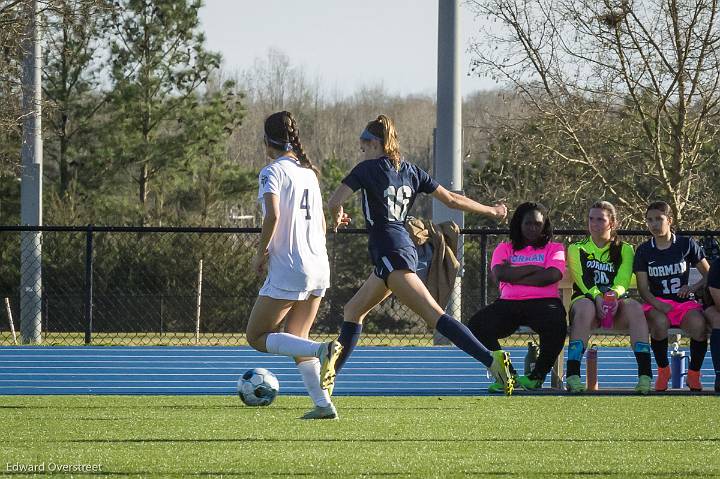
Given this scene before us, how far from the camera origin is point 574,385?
9.62 meters

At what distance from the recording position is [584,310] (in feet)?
31.7

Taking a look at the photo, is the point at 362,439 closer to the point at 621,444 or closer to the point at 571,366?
the point at 621,444

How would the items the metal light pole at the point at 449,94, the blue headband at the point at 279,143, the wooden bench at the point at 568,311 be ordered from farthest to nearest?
the metal light pole at the point at 449,94, the wooden bench at the point at 568,311, the blue headband at the point at 279,143

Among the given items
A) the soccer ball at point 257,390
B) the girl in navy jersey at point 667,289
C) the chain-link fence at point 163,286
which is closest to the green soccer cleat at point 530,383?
the girl in navy jersey at point 667,289

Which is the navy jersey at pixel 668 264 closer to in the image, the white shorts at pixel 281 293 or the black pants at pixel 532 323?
the black pants at pixel 532 323

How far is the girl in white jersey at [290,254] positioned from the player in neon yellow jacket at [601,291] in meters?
3.02

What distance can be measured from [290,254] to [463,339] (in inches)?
53.8

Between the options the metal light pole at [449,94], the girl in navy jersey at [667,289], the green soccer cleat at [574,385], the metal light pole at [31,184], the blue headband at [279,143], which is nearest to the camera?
the blue headband at [279,143]

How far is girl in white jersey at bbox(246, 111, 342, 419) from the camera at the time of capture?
6.96 meters

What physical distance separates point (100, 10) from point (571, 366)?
37.8 ft

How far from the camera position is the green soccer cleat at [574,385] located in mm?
9617

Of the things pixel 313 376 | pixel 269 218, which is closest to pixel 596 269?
pixel 313 376

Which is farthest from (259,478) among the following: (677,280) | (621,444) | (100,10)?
(100,10)

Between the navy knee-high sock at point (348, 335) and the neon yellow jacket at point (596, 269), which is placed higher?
the neon yellow jacket at point (596, 269)
